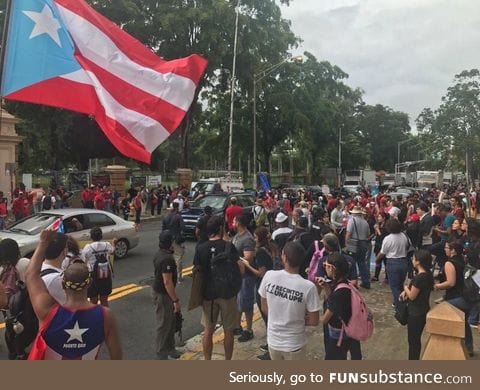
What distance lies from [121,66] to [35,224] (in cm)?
532

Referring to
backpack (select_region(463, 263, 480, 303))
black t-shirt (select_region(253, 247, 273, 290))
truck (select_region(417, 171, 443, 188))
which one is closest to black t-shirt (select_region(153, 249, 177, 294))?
black t-shirt (select_region(253, 247, 273, 290))

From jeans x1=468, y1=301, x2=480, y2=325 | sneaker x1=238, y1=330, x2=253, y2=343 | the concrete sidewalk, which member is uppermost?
jeans x1=468, y1=301, x2=480, y2=325

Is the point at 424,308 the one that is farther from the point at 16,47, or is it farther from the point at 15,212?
the point at 15,212

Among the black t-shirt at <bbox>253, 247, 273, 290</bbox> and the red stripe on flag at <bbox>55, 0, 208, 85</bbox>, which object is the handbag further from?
the red stripe on flag at <bbox>55, 0, 208, 85</bbox>

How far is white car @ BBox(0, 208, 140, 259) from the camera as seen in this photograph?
34.3 ft

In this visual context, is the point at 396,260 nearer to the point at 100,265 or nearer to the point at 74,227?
the point at 100,265

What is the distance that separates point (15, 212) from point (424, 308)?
15564 mm

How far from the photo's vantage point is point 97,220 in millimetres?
12180

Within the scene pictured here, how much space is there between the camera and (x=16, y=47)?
6004mm

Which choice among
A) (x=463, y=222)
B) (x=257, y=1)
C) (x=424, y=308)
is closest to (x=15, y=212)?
(x=463, y=222)

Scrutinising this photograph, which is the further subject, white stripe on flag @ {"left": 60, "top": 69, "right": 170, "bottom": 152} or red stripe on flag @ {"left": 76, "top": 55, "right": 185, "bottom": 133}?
red stripe on flag @ {"left": 76, "top": 55, "right": 185, "bottom": 133}

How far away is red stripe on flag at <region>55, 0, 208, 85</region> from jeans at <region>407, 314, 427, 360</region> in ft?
14.8

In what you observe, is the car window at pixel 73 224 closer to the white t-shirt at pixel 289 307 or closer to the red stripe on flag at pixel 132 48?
the red stripe on flag at pixel 132 48

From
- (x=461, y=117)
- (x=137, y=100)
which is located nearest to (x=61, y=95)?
(x=137, y=100)
